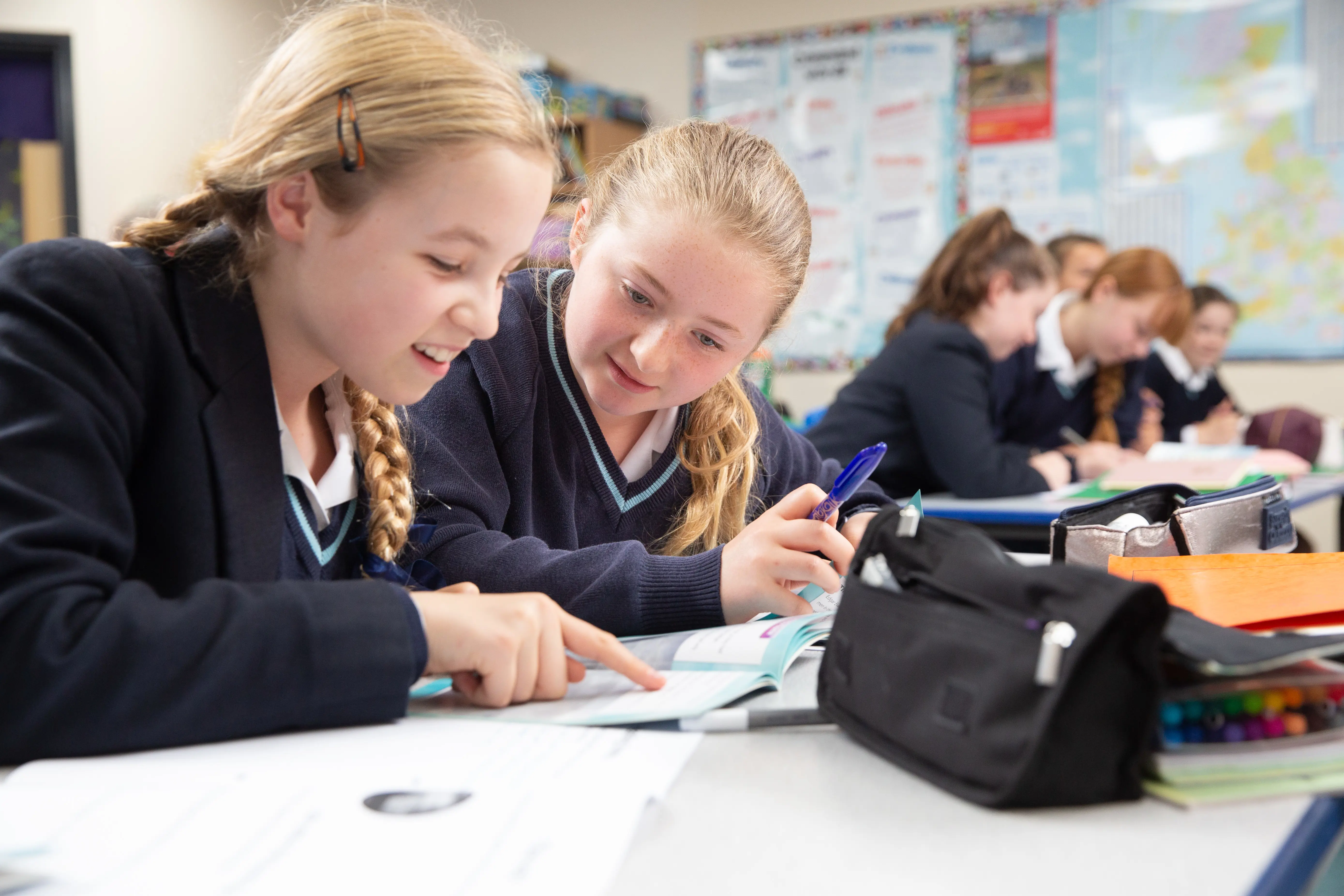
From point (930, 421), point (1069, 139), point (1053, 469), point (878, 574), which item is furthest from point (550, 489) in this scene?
point (1069, 139)

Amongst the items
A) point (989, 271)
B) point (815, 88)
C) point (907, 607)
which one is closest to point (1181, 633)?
point (907, 607)

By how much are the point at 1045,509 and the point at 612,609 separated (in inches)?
53.7

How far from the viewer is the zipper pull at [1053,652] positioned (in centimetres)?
51

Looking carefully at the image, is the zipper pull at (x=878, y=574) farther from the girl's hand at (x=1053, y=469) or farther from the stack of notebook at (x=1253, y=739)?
the girl's hand at (x=1053, y=469)

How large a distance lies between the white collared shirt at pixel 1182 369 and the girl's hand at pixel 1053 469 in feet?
4.61

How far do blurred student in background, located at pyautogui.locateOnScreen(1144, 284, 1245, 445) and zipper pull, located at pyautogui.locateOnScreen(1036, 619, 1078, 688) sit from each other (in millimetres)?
3512

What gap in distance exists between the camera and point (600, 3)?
15.1 ft

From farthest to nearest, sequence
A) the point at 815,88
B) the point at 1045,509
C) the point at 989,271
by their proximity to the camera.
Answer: the point at 815,88 < the point at 989,271 < the point at 1045,509

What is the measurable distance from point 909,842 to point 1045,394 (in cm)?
280

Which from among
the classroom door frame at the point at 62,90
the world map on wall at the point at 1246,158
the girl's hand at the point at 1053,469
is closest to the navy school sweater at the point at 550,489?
the girl's hand at the point at 1053,469

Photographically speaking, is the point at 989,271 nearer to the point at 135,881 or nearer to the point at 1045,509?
the point at 1045,509

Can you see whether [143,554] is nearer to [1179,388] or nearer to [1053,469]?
[1053,469]

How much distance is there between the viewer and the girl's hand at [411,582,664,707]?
669mm

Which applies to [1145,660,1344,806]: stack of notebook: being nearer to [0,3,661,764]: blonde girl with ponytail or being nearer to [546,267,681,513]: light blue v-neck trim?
[0,3,661,764]: blonde girl with ponytail
